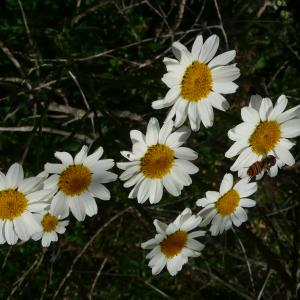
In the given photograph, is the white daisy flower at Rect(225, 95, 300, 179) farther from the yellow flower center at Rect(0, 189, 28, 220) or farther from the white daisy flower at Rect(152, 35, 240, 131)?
the yellow flower center at Rect(0, 189, 28, 220)

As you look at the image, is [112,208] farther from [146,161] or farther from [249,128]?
[249,128]

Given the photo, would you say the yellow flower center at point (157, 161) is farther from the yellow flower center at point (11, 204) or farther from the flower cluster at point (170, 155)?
the yellow flower center at point (11, 204)

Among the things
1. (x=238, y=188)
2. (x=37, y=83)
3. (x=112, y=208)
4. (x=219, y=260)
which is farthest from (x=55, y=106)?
(x=219, y=260)

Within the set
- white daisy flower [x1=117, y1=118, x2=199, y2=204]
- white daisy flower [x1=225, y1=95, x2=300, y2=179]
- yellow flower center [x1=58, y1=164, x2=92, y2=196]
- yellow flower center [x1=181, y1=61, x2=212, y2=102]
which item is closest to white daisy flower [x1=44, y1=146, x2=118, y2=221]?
yellow flower center [x1=58, y1=164, x2=92, y2=196]

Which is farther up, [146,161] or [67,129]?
[146,161]

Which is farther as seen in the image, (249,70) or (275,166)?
(249,70)

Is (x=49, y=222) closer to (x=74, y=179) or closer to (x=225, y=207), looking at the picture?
(x=74, y=179)

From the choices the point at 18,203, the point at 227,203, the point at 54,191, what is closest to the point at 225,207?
the point at 227,203

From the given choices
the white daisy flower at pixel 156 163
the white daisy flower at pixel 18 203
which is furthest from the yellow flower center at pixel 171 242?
the white daisy flower at pixel 18 203
